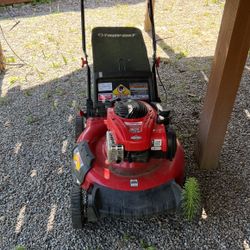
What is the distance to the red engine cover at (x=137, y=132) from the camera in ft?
5.26

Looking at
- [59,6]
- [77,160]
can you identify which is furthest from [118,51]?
[59,6]

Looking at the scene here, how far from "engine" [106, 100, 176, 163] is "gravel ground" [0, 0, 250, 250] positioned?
17.5 inches

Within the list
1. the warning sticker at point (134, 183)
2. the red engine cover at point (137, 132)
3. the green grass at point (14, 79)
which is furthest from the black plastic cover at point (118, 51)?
the green grass at point (14, 79)

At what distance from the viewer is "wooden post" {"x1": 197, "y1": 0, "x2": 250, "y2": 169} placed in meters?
1.67

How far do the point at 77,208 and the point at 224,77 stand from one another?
3.35 ft

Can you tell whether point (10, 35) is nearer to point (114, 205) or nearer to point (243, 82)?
point (243, 82)

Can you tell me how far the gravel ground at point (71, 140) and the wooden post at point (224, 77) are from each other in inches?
8.3

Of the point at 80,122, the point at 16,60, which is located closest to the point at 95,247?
the point at 80,122

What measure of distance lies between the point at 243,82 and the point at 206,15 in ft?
6.36

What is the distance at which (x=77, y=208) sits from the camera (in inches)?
68.4

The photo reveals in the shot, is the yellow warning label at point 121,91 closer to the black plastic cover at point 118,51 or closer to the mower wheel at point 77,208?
the black plastic cover at point 118,51

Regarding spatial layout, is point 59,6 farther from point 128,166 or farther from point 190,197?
point 190,197

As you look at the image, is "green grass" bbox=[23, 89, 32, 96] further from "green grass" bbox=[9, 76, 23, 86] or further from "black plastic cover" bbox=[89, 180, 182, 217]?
"black plastic cover" bbox=[89, 180, 182, 217]

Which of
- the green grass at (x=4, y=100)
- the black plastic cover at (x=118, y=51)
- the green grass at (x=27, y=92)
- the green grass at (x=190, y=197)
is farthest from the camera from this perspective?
the green grass at (x=27, y=92)
